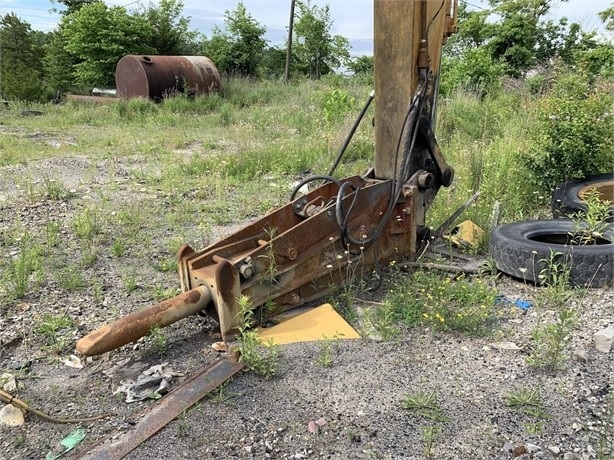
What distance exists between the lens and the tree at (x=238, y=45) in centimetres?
2406

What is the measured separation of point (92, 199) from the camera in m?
6.20

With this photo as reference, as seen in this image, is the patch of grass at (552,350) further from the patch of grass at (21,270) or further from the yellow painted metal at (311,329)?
the patch of grass at (21,270)

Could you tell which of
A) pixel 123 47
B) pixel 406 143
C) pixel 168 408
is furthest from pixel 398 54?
pixel 123 47

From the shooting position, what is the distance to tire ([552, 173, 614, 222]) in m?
4.80

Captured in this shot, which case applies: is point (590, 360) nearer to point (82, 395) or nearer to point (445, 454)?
point (445, 454)

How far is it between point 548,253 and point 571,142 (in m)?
2.11

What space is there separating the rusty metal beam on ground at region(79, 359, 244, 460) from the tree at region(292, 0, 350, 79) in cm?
2550

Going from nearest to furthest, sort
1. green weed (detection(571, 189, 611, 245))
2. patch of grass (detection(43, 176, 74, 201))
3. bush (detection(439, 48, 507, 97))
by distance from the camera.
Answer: green weed (detection(571, 189, 611, 245)), patch of grass (detection(43, 176, 74, 201)), bush (detection(439, 48, 507, 97))

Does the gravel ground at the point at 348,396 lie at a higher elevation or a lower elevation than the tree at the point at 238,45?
lower

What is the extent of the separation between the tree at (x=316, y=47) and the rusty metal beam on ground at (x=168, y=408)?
1004 inches

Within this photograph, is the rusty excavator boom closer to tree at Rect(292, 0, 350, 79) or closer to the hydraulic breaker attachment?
the hydraulic breaker attachment

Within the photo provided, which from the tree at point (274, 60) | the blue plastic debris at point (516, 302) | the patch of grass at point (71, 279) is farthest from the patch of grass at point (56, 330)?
the tree at point (274, 60)

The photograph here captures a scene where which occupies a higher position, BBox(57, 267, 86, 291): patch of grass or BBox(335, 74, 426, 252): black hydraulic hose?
BBox(335, 74, 426, 252): black hydraulic hose

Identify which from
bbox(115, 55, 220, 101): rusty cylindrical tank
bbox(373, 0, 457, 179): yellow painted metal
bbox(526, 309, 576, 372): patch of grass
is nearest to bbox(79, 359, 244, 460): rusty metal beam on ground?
bbox(526, 309, 576, 372): patch of grass
